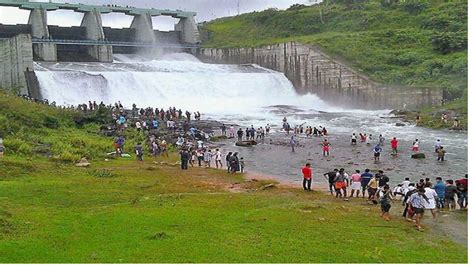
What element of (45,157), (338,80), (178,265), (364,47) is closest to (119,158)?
(45,157)

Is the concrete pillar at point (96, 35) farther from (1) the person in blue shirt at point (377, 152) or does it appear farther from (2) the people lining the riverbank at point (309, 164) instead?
(1) the person in blue shirt at point (377, 152)

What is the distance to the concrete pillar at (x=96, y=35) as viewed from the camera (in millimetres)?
55625

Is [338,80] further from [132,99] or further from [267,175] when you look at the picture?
[267,175]

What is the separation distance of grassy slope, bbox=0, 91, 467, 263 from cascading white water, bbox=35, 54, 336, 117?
25.1 meters

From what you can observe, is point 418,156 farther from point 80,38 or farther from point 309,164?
point 80,38

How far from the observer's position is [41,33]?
2071 inches

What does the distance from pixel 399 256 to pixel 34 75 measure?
37.8 m

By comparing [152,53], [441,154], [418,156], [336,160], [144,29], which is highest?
[144,29]

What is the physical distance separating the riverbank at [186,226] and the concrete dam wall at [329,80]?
29104 mm

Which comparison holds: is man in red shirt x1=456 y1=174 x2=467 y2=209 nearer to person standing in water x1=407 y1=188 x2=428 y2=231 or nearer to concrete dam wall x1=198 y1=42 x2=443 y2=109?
person standing in water x1=407 y1=188 x2=428 y2=231

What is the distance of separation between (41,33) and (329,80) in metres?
29.6

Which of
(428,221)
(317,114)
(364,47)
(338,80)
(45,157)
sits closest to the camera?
(428,221)

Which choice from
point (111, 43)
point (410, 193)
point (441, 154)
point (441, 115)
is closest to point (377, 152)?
point (441, 154)

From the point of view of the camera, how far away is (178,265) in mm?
9312
